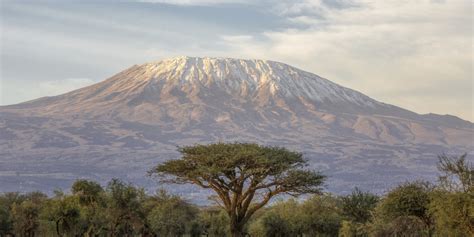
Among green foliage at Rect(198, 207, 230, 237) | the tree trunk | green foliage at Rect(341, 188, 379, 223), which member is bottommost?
green foliage at Rect(198, 207, 230, 237)

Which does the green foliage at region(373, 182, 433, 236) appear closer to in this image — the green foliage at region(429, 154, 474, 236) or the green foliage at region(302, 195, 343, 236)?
the green foliage at region(429, 154, 474, 236)

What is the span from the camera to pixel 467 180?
51.3 metres

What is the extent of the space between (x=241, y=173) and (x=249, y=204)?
4406 millimetres

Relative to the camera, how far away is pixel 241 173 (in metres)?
61.0

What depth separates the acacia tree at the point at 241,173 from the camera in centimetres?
6106

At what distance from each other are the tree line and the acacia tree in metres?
0.08

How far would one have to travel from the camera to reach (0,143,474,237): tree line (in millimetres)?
52938

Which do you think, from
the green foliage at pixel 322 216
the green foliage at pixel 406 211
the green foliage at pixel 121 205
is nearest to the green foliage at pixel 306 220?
the green foliage at pixel 322 216

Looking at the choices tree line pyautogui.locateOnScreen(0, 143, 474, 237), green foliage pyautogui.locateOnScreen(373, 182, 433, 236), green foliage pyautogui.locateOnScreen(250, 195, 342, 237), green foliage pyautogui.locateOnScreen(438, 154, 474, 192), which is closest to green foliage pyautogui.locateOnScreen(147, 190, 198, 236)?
tree line pyautogui.locateOnScreen(0, 143, 474, 237)

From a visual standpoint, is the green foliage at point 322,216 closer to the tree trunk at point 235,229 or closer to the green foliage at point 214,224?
the green foliage at point 214,224

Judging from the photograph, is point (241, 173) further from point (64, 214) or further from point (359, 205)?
point (359, 205)

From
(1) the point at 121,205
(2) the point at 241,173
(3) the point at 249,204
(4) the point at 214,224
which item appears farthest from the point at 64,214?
(4) the point at 214,224

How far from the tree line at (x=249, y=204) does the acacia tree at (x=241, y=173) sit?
0.08 meters

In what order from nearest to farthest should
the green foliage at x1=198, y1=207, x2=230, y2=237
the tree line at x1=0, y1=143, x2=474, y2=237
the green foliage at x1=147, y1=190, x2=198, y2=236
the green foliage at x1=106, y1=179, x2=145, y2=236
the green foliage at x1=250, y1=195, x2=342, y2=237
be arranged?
the tree line at x1=0, y1=143, x2=474, y2=237 < the green foliage at x1=106, y1=179, x2=145, y2=236 < the green foliage at x1=147, y1=190, x2=198, y2=236 < the green foliage at x1=250, y1=195, x2=342, y2=237 < the green foliage at x1=198, y1=207, x2=230, y2=237
